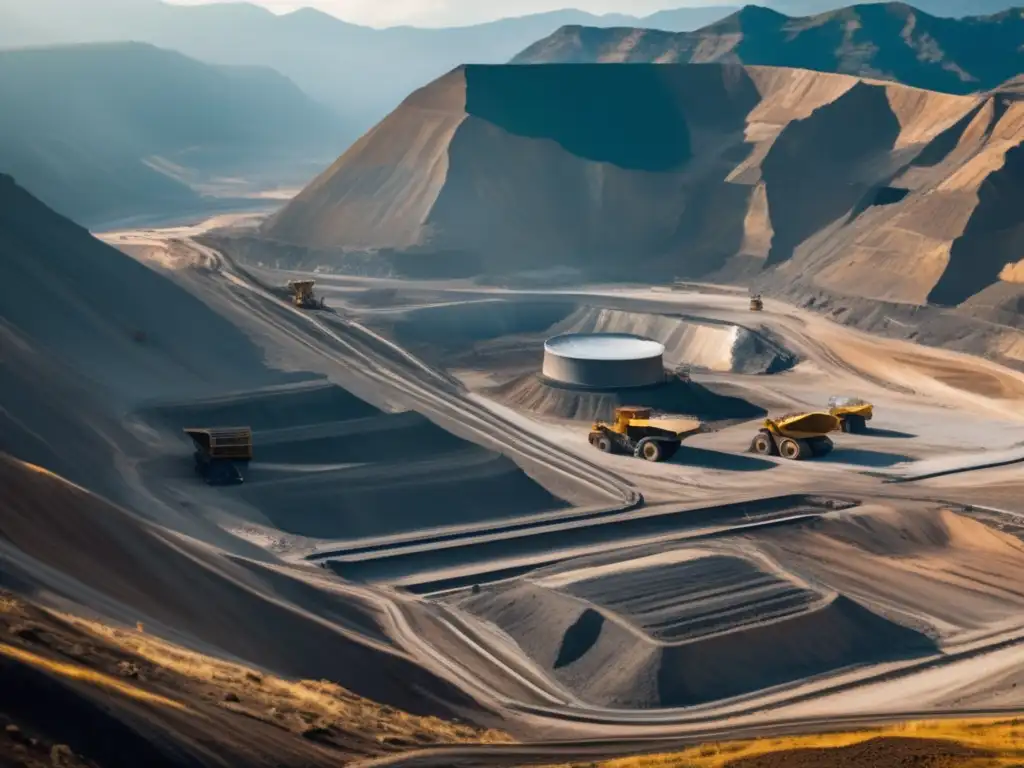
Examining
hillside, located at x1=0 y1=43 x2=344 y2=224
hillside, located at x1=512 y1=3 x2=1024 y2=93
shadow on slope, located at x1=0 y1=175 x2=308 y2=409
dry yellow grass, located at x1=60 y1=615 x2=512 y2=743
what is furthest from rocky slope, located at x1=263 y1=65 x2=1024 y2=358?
dry yellow grass, located at x1=60 y1=615 x2=512 y2=743

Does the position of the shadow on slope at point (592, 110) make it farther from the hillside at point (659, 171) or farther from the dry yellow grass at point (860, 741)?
the dry yellow grass at point (860, 741)

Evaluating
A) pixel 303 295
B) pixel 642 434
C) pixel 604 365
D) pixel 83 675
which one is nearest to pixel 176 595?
pixel 83 675

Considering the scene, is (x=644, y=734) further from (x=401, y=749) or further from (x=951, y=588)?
(x=951, y=588)

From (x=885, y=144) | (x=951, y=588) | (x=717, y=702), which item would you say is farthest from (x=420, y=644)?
(x=885, y=144)

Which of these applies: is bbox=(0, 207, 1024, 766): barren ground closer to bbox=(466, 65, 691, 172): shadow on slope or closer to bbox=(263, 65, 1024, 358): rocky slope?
bbox=(263, 65, 1024, 358): rocky slope

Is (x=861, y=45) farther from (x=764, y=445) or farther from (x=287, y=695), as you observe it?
(x=287, y=695)

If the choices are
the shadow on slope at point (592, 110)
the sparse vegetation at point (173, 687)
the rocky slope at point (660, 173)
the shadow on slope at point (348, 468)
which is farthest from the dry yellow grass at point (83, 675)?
the shadow on slope at point (592, 110)
